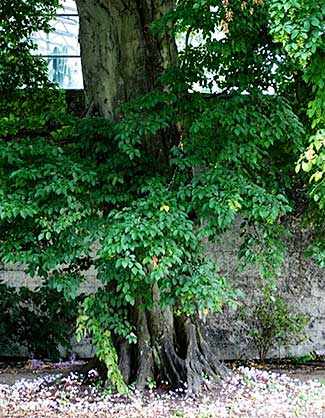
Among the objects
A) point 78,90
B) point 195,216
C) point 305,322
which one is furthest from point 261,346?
Answer: point 78,90

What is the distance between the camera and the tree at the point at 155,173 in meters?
4.34

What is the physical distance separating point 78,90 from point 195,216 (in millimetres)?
3347

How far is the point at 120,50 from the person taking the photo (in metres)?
5.37

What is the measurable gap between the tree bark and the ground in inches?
84.9

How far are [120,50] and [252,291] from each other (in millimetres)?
3104

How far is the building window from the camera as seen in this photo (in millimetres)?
8133

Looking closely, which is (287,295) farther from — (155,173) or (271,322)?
(155,173)

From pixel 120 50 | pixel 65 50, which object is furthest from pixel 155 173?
pixel 65 50

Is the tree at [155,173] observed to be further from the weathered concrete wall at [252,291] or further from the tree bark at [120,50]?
the weathered concrete wall at [252,291]

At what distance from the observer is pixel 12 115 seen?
6004 mm

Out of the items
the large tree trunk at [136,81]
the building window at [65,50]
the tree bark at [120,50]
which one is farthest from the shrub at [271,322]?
the building window at [65,50]

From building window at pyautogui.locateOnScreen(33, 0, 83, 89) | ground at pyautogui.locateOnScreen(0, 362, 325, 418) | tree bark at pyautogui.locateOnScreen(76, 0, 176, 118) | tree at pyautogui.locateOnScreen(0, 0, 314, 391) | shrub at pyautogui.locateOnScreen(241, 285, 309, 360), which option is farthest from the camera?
building window at pyautogui.locateOnScreen(33, 0, 83, 89)

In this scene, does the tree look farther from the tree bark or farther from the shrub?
the shrub

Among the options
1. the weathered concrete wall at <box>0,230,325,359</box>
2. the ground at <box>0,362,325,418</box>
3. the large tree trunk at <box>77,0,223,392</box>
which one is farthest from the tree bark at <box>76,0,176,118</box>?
the weathered concrete wall at <box>0,230,325,359</box>
